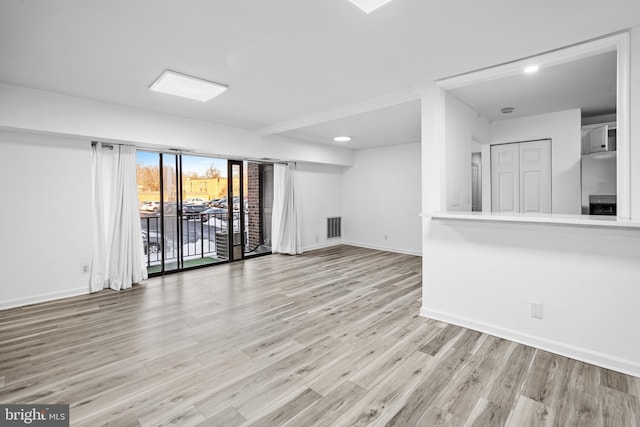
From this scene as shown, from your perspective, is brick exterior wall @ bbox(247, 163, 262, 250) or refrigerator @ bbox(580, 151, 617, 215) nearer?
refrigerator @ bbox(580, 151, 617, 215)

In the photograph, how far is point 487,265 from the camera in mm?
2900

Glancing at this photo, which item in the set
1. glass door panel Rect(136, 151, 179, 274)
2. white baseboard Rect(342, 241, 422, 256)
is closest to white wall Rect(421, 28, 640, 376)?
white baseboard Rect(342, 241, 422, 256)

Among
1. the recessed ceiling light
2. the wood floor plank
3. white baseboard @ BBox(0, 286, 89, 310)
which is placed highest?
the recessed ceiling light

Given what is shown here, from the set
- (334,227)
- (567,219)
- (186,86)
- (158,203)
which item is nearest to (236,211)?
(158,203)

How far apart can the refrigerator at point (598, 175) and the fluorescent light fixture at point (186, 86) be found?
15.4 feet

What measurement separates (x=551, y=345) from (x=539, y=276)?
0.56 meters

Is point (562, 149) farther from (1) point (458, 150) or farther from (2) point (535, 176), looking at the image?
(1) point (458, 150)

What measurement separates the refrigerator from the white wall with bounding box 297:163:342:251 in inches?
192

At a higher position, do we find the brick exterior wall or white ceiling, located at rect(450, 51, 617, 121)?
white ceiling, located at rect(450, 51, 617, 121)

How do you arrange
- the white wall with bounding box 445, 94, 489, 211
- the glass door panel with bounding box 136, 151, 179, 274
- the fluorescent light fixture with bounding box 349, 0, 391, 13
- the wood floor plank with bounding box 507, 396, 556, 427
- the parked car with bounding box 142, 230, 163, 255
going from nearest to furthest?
1. the wood floor plank with bounding box 507, 396, 556, 427
2. the fluorescent light fixture with bounding box 349, 0, 391, 13
3. the white wall with bounding box 445, 94, 489, 211
4. the glass door panel with bounding box 136, 151, 179, 274
5. the parked car with bounding box 142, 230, 163, 255

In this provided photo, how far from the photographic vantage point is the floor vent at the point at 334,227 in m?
7.71

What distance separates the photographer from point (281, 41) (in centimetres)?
242

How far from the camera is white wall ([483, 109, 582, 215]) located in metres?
4.06

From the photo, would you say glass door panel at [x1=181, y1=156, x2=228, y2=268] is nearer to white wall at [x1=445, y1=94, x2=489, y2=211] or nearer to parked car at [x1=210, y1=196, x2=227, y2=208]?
parked car at [x1=210, y1=196, x2=227, y2=208]
